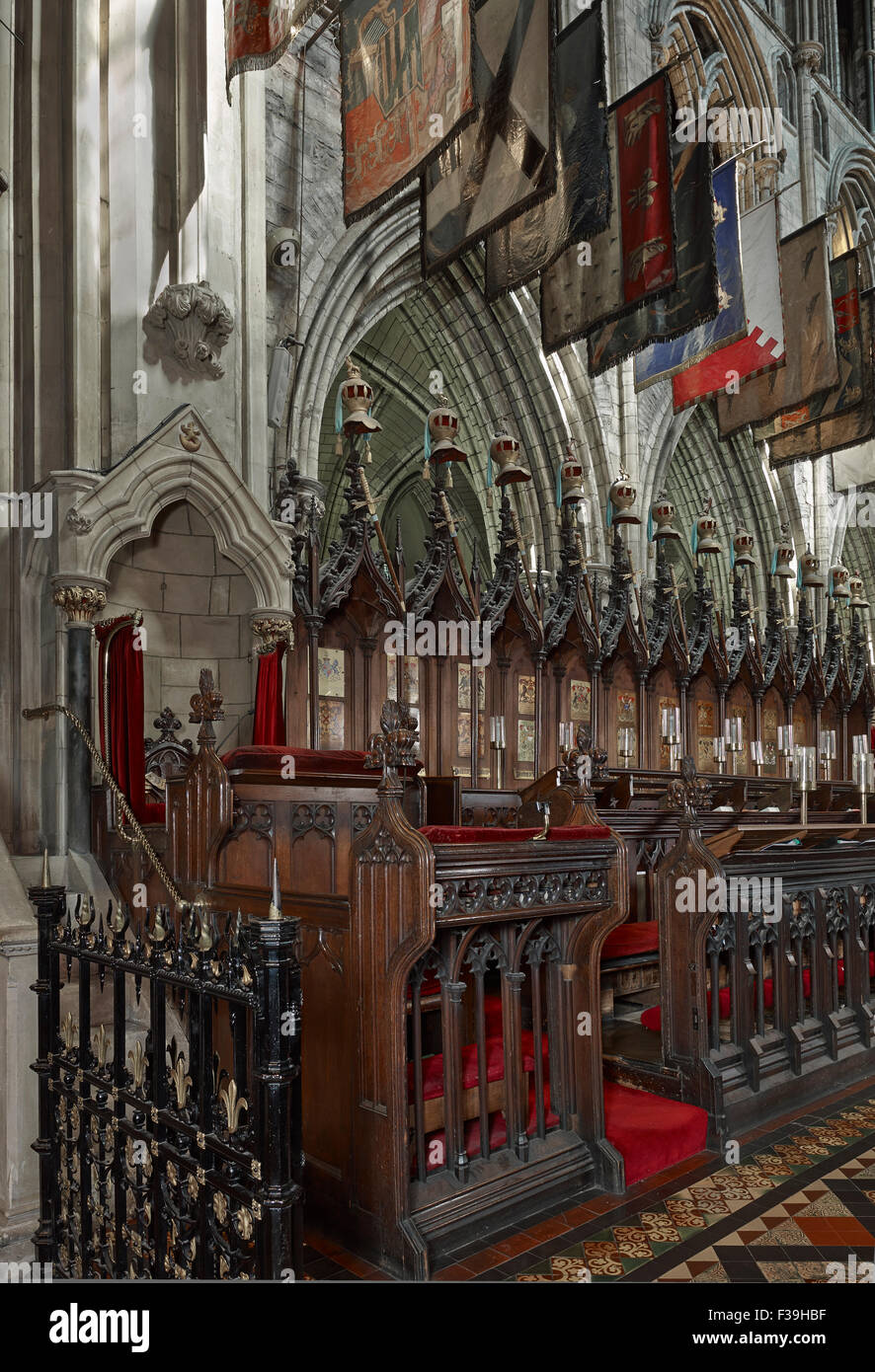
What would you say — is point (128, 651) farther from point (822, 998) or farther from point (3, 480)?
point (822, 998)

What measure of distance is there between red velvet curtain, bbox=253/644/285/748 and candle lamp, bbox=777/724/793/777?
862cm

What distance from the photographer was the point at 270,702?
6723 millimetres

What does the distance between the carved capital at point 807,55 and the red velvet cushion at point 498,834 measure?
747 inches

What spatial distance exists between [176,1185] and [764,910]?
117 inches

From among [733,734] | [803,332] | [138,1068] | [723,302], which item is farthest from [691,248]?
[138,1068]

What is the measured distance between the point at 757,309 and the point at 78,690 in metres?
7.65

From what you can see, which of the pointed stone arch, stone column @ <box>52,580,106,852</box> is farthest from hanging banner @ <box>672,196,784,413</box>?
stone column @ <box>52,580,106,852</box>

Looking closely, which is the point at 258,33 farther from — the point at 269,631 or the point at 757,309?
the point at 757,309

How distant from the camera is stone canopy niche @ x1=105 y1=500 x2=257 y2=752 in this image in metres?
6.73

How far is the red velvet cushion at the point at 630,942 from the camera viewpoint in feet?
16.7

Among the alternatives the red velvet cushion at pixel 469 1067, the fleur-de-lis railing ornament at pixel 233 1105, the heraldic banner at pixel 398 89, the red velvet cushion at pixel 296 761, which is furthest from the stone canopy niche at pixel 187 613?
the fleur-de-lis railing ornament at pixel 233 1105

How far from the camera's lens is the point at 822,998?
15.6 ft

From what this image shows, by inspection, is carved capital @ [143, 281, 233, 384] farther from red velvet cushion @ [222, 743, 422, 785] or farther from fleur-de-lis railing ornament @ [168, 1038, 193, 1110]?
fleur-de-lis railing ornament @ [168, 1038, 193, 1110]

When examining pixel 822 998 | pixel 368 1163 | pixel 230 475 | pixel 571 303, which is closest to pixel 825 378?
pixel 571 303
